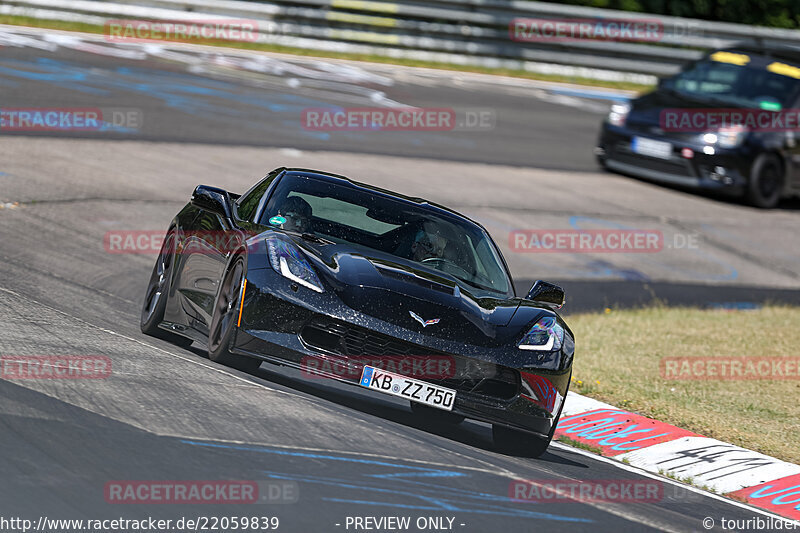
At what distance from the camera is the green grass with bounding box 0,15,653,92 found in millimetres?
20844

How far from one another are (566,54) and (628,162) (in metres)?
6.63

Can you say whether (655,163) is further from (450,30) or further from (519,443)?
(519,443)

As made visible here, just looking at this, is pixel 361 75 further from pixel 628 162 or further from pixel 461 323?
pixel 461 323

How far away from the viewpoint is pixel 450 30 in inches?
921

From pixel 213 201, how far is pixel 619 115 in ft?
38.3

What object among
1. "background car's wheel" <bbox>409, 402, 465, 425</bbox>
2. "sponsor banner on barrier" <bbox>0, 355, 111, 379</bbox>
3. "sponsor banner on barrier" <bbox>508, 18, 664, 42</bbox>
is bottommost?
"background car's wheel" <bbox>409, 402, 465, 425</bbox>

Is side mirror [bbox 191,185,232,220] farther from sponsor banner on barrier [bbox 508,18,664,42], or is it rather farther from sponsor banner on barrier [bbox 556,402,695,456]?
sponsor banner on barrier [bbox 508,18,664,42]

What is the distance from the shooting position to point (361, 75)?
70.4 feet

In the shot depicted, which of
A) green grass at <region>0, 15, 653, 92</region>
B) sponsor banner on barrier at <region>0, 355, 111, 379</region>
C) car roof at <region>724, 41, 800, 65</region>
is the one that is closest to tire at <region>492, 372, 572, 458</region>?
sponsor banner on barrier at <region>0, 355, 111, 379</region>

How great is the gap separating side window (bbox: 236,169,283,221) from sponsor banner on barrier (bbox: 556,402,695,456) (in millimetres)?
2435

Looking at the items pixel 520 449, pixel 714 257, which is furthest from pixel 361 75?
pixel 520 449

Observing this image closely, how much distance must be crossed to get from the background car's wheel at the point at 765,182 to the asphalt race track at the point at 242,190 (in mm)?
239

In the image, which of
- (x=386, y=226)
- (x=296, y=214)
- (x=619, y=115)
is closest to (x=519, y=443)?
(x=386, y=226)

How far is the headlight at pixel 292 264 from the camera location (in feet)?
21.9
